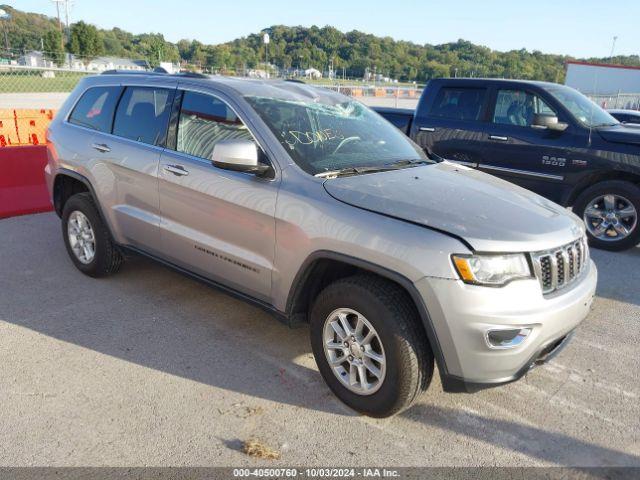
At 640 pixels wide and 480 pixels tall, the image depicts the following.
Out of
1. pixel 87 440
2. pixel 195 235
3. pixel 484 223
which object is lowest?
pixel 87 440

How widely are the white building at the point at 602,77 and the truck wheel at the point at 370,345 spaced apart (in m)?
41.5

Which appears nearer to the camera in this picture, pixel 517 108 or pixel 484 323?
pixel 484 323

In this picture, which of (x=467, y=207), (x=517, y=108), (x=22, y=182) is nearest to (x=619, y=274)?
(x=517, y=108)

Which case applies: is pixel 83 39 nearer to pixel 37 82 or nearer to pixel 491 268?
pixel 37 82

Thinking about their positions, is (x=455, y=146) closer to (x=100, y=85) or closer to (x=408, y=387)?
(x=100, y=85)

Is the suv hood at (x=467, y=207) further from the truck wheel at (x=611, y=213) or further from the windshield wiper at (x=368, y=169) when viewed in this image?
the truck wheel at (x=611, y=213)

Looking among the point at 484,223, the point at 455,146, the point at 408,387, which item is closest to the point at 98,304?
the point at 408,387

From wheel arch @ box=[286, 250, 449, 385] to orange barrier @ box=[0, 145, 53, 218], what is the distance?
512 centimetres

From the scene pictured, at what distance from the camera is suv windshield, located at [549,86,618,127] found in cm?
666

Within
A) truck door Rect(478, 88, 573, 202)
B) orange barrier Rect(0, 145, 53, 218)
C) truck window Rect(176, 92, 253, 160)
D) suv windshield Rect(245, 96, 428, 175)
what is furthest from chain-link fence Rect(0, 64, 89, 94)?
suv windshield Rect(245, 96, 428, 175)

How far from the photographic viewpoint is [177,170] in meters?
3.90

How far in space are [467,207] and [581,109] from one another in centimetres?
476

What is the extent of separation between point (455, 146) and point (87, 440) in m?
5.92

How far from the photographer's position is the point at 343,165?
351 centimetres
